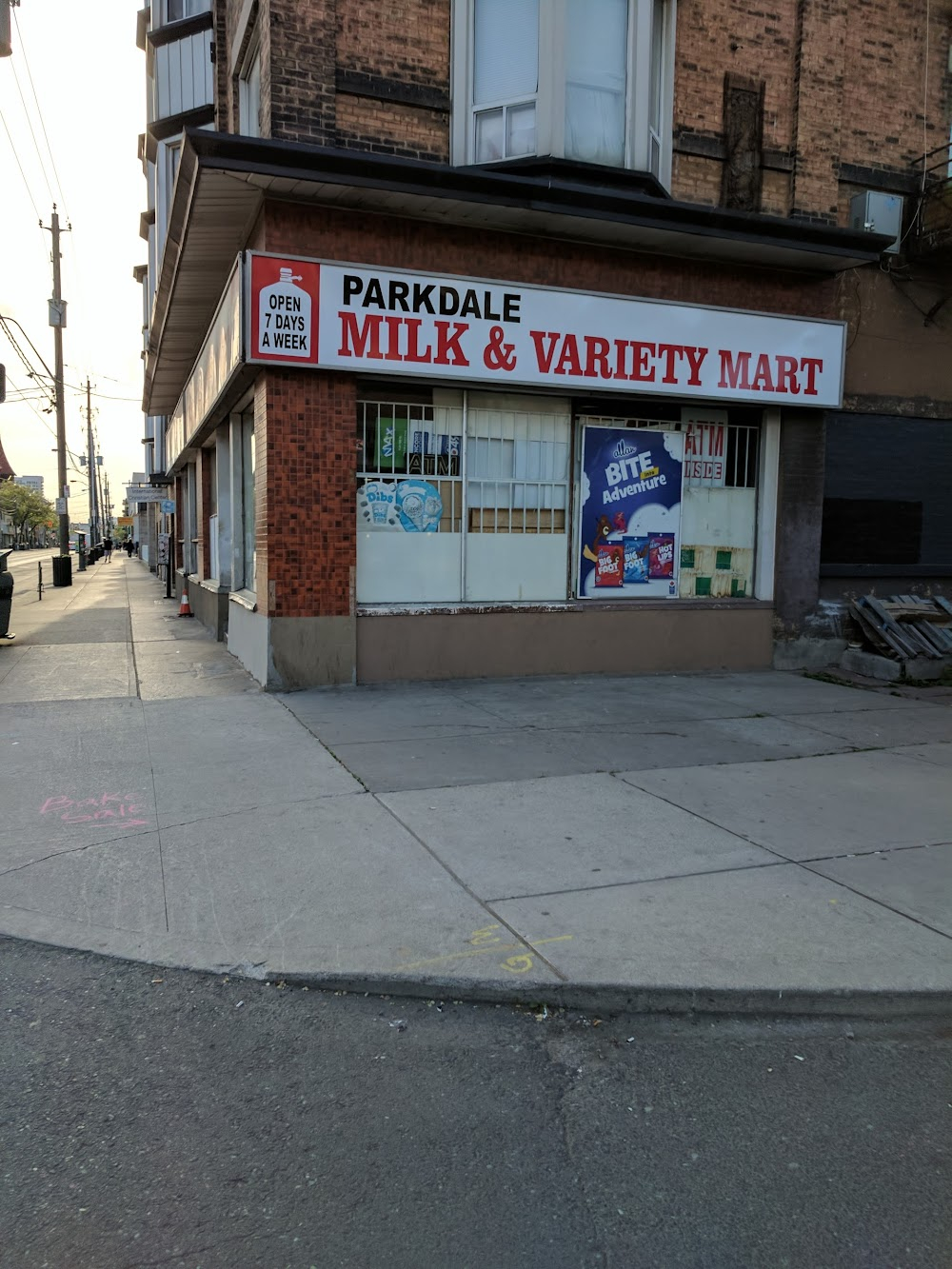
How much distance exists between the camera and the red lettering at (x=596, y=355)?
1011 cm

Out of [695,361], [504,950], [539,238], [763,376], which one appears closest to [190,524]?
[539,238]

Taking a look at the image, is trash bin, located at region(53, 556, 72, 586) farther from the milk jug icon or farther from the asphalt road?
the asphalt road

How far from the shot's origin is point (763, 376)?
1092cm

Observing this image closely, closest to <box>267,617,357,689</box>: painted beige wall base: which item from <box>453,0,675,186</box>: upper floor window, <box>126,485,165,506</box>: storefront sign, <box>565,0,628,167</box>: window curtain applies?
<box>453,0,675,186</box>: upper floor window

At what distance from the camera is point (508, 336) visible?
32.1 feet

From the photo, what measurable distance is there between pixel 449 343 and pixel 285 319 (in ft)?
5.66

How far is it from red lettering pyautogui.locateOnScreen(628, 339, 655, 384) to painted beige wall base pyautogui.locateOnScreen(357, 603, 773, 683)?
264 centimetres

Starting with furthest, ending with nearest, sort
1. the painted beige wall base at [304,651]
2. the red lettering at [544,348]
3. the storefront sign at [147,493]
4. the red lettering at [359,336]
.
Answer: the storefront sign at [147,493]
the red lettering at [544,348]
the painted beige wall base at [304,651]
the red lettering at [359,336]

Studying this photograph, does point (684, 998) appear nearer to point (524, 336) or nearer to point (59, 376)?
point (524, 336)

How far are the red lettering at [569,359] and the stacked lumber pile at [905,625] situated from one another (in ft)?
16.0

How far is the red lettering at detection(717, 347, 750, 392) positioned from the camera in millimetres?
10758

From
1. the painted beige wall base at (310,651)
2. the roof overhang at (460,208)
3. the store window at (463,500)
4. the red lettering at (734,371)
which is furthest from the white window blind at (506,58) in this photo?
the painted beige wall base at (310,651)

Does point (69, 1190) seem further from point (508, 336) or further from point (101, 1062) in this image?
point (508, 336)

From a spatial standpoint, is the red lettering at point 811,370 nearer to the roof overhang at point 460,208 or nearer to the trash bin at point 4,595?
the roof overhang at point 460,208
